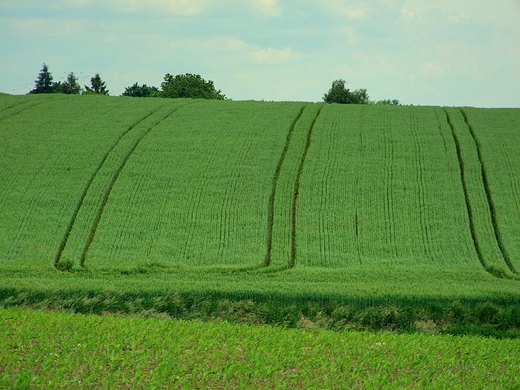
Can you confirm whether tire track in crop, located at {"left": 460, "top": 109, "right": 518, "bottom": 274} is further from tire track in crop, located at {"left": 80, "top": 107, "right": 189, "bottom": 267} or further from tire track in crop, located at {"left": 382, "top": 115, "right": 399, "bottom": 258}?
tire track in crop, located at {"left": 80, "top": 107, "right": 189, "bottom": 267}

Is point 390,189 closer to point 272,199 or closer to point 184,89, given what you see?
point 272,199

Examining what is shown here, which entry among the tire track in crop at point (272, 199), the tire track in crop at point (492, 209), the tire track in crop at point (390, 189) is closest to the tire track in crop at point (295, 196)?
the tire track in crop at point (272, 199)

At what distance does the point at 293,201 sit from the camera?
28.6m

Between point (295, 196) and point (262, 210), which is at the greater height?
point (295, 196)

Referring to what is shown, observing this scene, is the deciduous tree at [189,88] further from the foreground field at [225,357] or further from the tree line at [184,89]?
the foreground field at [225,357]

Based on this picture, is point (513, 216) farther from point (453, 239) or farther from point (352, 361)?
point (352, 361)

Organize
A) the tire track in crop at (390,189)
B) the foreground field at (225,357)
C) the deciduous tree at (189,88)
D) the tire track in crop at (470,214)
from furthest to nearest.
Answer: the deciduous tree at (189,88) < the tire track in crop at (390,189) < the tire track in crop at (470,214) < the foreground field at (225,357)

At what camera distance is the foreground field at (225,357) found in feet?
33.7

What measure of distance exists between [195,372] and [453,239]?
18010 millimetres

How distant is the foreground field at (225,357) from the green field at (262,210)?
4245 millimetres

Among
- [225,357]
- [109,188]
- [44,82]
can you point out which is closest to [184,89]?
[44,82]

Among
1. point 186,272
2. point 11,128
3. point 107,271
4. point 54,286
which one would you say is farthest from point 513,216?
point 11,128

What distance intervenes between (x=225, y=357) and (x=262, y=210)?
643 inches

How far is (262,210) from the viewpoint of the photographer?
2769cm
